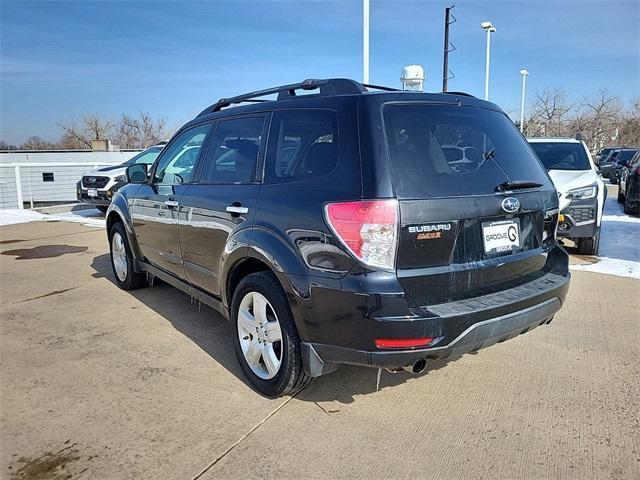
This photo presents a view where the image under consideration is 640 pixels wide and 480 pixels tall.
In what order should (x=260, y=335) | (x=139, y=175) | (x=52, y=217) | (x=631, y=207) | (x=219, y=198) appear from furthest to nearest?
A: 1. (x=52, y=217)
2. (x=631, y=207)
3. (x=139, y=175)
4. (x=219, y=198)
5. (x=260, y=335)

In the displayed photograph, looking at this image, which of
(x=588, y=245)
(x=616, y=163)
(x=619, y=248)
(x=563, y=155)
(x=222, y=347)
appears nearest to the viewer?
(x=222, y=347)

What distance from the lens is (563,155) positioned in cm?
796

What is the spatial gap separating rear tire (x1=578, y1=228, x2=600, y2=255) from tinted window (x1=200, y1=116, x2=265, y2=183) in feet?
18.7

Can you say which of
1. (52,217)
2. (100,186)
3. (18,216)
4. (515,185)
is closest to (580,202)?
(515,185)

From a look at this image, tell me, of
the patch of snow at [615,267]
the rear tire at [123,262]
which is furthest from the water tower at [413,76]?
the rear tire at [123,262]

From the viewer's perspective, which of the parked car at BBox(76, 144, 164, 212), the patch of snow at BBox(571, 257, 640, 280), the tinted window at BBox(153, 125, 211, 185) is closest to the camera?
the tinted window at BBox(153, 125, 211, 185)

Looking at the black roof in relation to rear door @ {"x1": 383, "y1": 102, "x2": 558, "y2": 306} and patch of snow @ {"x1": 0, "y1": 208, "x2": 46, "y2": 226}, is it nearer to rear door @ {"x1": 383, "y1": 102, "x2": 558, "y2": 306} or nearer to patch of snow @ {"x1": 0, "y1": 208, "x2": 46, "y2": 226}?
rear door @ {"x1": 383, "y1": 102, "x2": 558, "y2": 306}

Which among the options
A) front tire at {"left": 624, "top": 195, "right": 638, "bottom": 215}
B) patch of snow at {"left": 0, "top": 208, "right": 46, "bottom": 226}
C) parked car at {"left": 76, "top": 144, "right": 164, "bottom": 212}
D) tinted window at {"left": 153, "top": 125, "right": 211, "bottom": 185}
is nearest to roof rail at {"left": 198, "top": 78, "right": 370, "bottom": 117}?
tinted window at {"left": 153, "top": 125, "right": 211, "bottom": 185}

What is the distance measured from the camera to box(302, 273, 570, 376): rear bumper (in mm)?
2406

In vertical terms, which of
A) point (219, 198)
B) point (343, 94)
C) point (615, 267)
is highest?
point (343, 94)

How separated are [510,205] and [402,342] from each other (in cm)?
104

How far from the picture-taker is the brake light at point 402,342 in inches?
94.6

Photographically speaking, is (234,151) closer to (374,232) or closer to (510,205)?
(374,232)

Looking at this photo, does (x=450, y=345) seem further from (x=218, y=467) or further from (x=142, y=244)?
(x=142, y=244)
